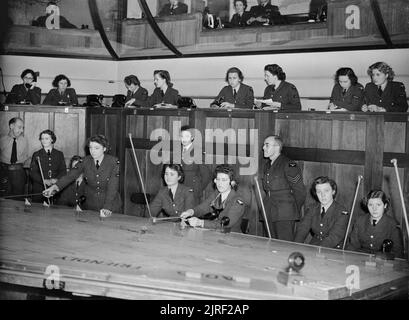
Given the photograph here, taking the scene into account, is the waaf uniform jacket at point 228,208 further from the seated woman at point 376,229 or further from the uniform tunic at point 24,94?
the uniform tunic at point 24,94

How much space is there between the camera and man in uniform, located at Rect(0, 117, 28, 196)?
297 inches

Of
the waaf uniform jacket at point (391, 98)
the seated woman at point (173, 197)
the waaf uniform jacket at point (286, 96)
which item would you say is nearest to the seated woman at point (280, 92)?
the waaf uniform jacket at point (286, 96)

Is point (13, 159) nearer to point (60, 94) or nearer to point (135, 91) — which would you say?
point (60, 94)

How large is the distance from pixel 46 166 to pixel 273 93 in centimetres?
259

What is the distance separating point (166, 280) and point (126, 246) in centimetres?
88

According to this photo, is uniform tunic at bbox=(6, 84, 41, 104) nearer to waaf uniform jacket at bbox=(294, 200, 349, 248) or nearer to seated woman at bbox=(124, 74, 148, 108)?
seated woman at bbox=(124, 74, 148, 108)

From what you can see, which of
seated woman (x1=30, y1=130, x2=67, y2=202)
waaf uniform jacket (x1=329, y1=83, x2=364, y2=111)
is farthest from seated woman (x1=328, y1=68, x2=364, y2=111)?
seated woman (x1=30, y1=130, x2=67, y2=202)

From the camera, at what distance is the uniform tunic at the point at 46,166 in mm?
7309

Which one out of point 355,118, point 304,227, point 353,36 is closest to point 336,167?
point 355,118

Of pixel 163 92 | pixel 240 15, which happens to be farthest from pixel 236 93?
pixel 240 15

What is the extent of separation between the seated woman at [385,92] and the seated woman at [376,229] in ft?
A: 4.69

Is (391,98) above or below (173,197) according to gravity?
above

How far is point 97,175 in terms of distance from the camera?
20.5 feet

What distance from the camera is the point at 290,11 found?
828 cm
